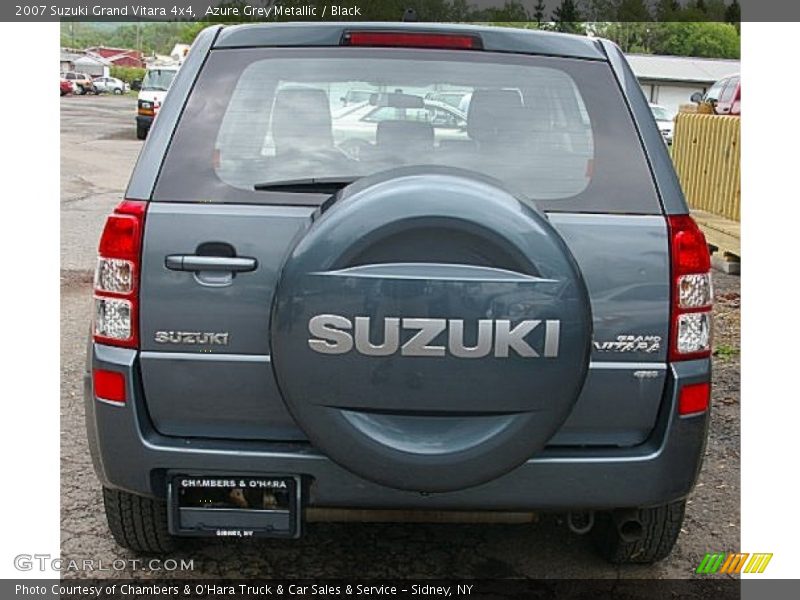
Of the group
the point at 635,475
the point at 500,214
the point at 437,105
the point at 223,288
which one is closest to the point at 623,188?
the point at 500,214

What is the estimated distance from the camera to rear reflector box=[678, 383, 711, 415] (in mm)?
2541

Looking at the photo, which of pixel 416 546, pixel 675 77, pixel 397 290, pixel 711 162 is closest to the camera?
pixel 397 290

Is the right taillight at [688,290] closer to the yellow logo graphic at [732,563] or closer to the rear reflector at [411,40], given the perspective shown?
the rear reflector at [411,40]

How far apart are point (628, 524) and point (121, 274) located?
1815 millimetres

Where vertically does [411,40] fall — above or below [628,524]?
above

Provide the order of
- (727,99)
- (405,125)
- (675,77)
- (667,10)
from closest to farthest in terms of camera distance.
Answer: (405,125)
(727,99)
(675,77)
(667,10)

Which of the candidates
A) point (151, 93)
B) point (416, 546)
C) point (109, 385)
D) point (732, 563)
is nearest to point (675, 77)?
point (151, 93)

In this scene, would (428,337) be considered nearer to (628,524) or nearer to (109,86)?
(628,524)

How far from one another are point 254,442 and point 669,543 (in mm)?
1550

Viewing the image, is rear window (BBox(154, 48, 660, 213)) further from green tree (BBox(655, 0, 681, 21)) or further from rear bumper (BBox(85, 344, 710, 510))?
green tree (BBox(655, 0, 681, 21))

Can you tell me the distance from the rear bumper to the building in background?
53.3 meters

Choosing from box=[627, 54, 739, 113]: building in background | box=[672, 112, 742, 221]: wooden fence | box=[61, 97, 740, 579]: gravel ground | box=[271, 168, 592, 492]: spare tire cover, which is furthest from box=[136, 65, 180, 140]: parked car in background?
box=[627, 54, 739, 113]: building in background

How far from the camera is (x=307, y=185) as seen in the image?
8.33ft

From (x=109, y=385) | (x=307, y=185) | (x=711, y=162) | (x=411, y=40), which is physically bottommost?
(x=109, y=385)
